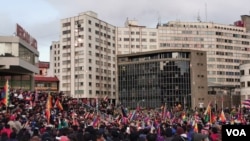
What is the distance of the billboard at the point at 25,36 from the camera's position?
60.6 meters

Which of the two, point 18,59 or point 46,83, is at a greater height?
point 18,59

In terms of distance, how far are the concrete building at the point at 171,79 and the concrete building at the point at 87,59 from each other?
12124 mm

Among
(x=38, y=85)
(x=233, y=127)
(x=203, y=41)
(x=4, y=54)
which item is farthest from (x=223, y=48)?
(x=233, y=127)

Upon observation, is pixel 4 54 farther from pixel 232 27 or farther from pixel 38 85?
pixel 232 27

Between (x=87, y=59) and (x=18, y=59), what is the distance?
53068mm

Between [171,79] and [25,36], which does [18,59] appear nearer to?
[25,36]

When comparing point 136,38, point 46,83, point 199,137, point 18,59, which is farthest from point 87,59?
point 199,137

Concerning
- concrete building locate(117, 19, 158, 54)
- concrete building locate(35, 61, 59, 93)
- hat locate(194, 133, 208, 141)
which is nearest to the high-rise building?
concrete building locate(117, 19, 158, 54)

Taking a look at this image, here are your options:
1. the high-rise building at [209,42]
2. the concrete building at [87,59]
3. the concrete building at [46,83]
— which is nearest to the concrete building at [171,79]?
the concrete building at [87,59]

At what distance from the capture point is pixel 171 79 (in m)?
100

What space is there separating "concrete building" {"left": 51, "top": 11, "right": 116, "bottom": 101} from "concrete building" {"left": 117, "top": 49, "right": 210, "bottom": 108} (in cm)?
1212

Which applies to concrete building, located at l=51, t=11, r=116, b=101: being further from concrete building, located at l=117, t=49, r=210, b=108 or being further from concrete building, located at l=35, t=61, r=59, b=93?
concrete building, located at l=117, t=49, r=210, b=108

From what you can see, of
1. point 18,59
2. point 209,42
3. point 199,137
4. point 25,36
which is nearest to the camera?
point 199,137

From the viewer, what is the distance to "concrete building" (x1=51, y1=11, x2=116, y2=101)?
110 meters
